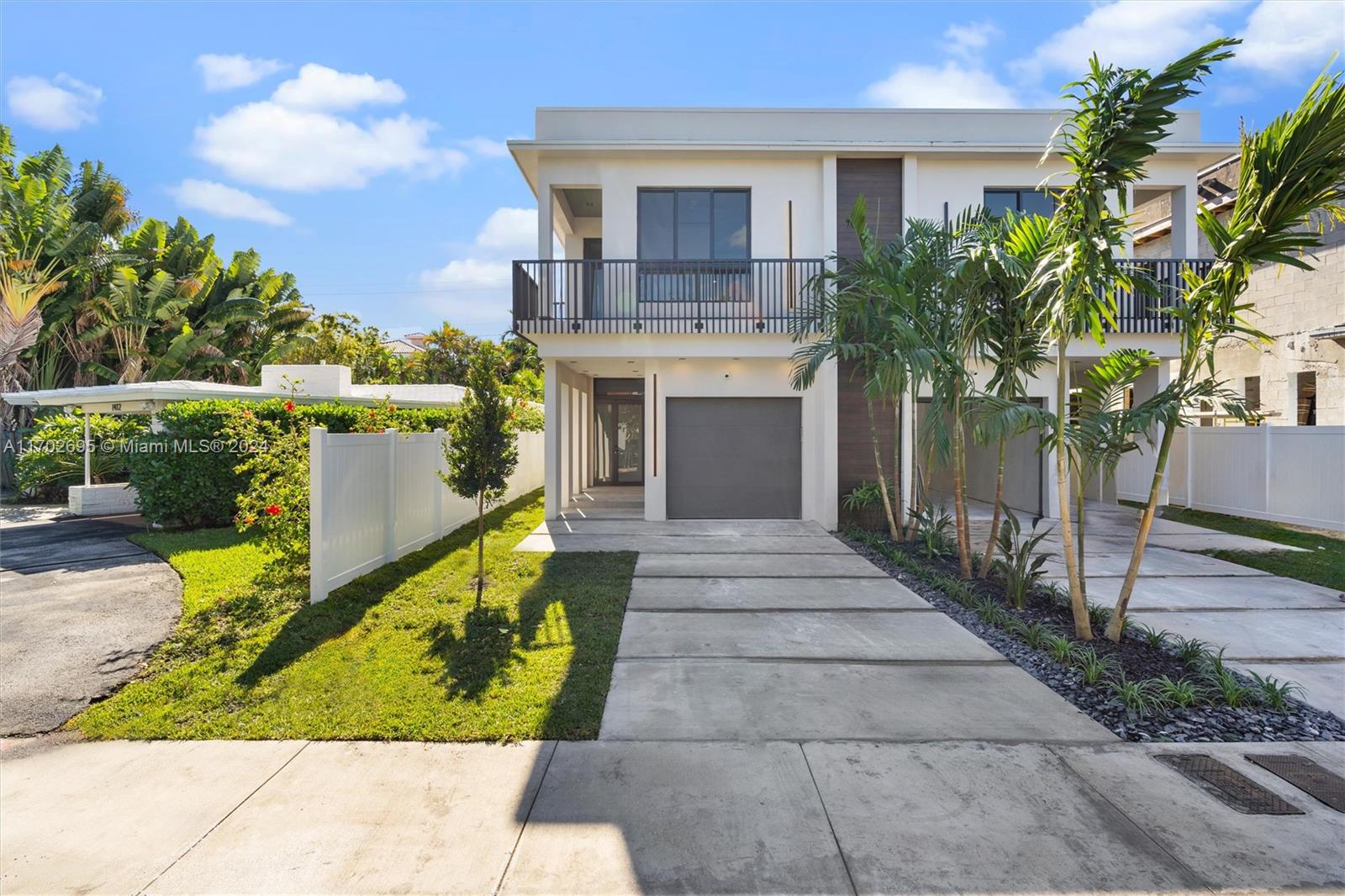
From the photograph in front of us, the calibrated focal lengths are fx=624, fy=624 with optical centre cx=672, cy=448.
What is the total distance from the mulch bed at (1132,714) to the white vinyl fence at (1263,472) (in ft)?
19.2

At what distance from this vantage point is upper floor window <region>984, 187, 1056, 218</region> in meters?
12.0

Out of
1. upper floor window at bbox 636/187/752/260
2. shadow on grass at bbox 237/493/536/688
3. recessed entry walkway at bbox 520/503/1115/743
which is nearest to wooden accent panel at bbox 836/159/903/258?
upper floor window at bbox 636/187/752/260

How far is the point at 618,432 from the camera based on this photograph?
19.5 metres

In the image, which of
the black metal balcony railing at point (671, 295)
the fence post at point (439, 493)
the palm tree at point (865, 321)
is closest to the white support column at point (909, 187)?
the palm tree at point (865, 321)

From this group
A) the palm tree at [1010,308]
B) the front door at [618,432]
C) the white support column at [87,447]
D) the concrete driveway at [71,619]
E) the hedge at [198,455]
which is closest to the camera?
the concrete driveway at [71,619]

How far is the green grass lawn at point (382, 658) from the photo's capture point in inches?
155

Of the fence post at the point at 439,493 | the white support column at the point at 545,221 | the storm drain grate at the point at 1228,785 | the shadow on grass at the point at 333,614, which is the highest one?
the white support column at the point at 545,221

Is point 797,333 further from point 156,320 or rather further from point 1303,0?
point 156,320

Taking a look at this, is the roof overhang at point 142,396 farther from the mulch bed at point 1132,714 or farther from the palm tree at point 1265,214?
the palm tree at point 1265,214

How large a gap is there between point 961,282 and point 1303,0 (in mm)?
3919

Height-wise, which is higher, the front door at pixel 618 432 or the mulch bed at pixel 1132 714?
the front door at pixel 618 432

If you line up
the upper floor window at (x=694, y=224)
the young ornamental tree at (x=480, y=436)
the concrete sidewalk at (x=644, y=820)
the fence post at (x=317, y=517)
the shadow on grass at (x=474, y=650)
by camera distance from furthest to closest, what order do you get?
the upper floor window at (x=694, y=224) → the young ornamental tree at (x=480, y=436) → the fence post at (x=317, y=517) → the shadow on grass at (x=474, y=650) → the concrete sidewalk at (x=644, y=820)

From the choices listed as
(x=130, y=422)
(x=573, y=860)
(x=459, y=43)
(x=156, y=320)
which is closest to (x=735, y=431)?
(x=459, y=43)

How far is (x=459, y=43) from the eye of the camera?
29.6ft
